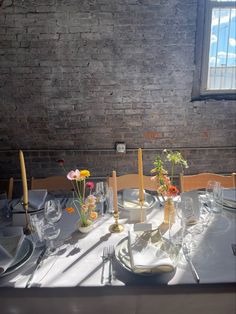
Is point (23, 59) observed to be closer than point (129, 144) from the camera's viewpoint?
Yes

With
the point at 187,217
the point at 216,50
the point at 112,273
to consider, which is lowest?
the point at 112,273

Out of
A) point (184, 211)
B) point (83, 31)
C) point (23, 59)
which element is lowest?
point (184, 211)

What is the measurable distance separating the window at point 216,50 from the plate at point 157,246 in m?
1.79

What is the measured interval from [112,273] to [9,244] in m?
0.53

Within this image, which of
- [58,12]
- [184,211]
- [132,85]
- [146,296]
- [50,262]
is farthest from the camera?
[132,85]

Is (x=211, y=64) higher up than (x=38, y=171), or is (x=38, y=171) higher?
(x=211, y=64)

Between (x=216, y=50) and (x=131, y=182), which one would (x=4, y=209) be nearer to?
(x=131, y=182)

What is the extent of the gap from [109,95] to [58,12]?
2.74 ft

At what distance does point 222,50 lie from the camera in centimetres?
267

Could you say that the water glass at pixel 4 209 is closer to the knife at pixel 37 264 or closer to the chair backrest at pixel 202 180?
the knife at pixel 37 264

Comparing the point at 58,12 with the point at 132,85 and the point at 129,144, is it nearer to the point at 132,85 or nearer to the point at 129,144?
the point at 132,85

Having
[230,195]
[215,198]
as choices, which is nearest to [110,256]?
[215,198]

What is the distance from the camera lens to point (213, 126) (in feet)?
9.22

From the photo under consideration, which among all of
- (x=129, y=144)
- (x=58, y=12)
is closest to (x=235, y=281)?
(x=129, y=144)
